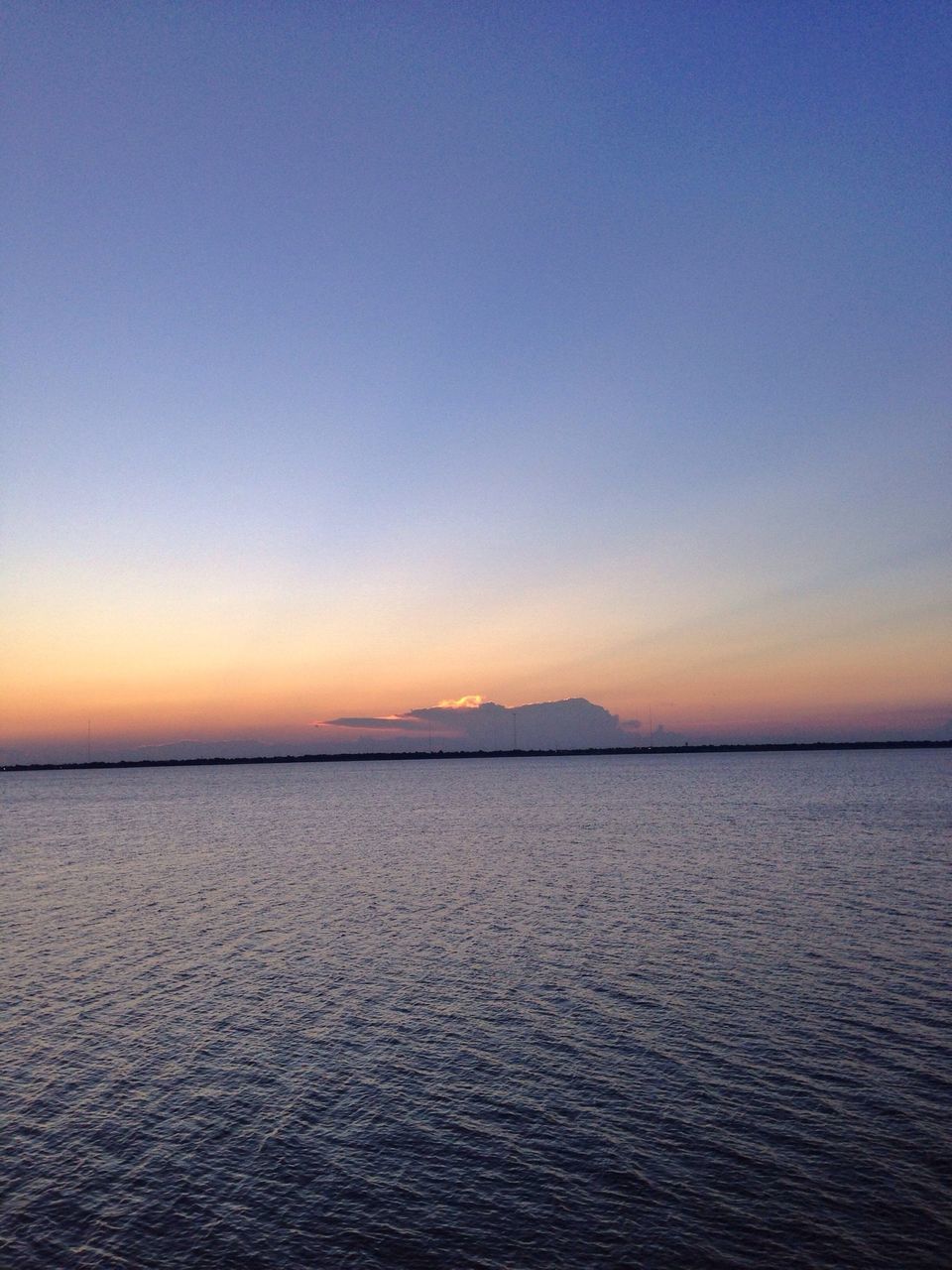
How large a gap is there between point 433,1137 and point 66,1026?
19047 millimetres

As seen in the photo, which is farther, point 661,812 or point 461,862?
point 661,812

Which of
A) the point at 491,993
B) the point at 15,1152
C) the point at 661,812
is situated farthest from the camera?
the point at 661,812

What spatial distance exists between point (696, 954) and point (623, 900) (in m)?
16.0

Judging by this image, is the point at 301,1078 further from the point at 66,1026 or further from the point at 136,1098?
the point at 66,1026

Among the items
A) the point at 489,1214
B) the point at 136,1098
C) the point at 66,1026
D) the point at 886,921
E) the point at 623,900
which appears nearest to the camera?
the point at 489,1214

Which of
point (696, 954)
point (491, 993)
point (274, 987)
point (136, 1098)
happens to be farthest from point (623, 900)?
point (136, 1098)

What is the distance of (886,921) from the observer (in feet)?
169

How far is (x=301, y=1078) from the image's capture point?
98.6 feet

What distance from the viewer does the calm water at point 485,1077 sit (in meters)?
20.7

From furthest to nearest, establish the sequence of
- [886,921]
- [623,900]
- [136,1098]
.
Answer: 1. [623,900]
2. [886,921]
3. [136,1098]

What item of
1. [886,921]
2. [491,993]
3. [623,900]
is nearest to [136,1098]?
[491,993]

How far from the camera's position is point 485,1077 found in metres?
29.7

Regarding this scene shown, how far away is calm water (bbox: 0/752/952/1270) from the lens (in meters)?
20.7

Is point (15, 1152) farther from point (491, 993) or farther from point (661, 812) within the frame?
point (661, 812)
